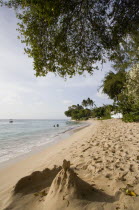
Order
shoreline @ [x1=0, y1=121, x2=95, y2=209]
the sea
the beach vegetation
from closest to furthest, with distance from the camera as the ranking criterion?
shoreline @ [x1=0, y1=121, x2=95, y2=209] < the sea < the beach vegetation

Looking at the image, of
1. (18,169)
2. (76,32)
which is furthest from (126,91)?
(18,169)

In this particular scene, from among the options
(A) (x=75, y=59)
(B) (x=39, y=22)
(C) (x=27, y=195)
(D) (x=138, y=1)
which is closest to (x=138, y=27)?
(D) (x=138, y=1)

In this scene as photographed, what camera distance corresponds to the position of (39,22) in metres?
4.88

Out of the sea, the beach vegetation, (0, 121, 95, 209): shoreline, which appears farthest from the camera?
the beach vegetation

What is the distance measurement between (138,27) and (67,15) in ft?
8.87

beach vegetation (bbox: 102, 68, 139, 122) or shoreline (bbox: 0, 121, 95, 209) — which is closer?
shoreline (bbox: 0, 121, 95, 209)

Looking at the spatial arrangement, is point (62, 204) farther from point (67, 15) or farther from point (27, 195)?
point (67, 15)

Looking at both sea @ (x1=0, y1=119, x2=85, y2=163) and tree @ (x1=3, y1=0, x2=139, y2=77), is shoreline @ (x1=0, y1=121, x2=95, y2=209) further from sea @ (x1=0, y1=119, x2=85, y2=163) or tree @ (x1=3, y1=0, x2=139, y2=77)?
tree @ (x1=3, y1=0, x2=139, y2=77)

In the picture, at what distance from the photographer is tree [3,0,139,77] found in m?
4.83

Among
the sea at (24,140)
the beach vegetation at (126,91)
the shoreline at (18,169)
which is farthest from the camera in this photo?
the beach vegetation at (126,91)

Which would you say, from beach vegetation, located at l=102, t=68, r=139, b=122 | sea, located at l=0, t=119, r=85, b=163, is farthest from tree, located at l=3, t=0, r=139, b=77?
beach vegetation, located at l=102, t=68, r=139, b=122

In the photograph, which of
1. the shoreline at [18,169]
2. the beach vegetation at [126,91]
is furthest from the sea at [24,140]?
the beach vegetation at [126,91]

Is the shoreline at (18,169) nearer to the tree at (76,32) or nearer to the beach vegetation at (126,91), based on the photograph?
the tree at (76,32)

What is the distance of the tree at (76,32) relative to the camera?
4.83m
